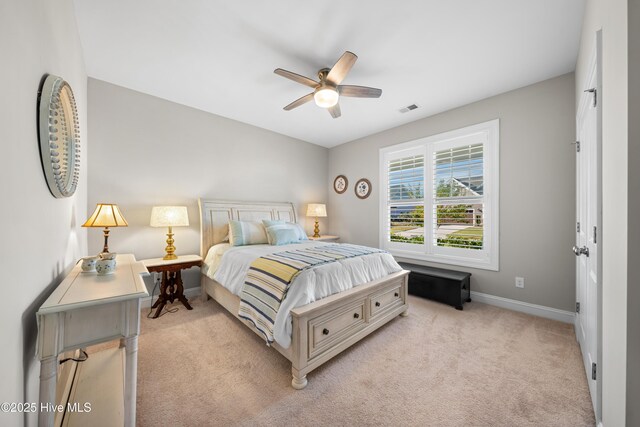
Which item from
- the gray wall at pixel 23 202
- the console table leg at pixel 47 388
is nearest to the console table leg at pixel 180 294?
the gray wall at pixel 23 202

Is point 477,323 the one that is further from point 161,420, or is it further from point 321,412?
point 161,420

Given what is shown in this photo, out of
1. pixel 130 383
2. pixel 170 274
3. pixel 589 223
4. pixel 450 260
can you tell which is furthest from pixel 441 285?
pixel 170 274

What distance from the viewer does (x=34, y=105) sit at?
104 cm

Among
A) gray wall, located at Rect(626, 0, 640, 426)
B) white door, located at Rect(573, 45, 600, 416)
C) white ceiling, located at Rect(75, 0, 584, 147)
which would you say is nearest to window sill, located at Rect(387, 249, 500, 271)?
white door, located at Rect(573, 45, 600, 416)

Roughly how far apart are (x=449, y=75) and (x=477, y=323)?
2777 mm

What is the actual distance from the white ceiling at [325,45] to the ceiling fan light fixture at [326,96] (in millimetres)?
316

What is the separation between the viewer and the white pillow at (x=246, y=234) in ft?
10.6

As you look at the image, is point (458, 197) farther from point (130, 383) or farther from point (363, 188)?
point (130, 383)

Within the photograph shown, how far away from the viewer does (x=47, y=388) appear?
3.23 feet

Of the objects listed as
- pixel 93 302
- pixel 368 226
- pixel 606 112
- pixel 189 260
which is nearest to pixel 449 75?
pixel 606 112

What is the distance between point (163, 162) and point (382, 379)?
3531 millimetres

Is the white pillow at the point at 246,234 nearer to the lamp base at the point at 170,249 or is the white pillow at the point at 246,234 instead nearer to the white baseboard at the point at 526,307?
the lamp base at the point at 170,249

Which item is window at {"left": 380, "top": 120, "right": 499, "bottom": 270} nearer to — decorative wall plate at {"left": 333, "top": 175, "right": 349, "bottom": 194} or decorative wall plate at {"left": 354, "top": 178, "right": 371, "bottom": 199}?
decorative wall plate at {"left": 354, "top": 178, "right": 371, "bottom": 199}

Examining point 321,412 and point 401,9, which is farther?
point 401,9
